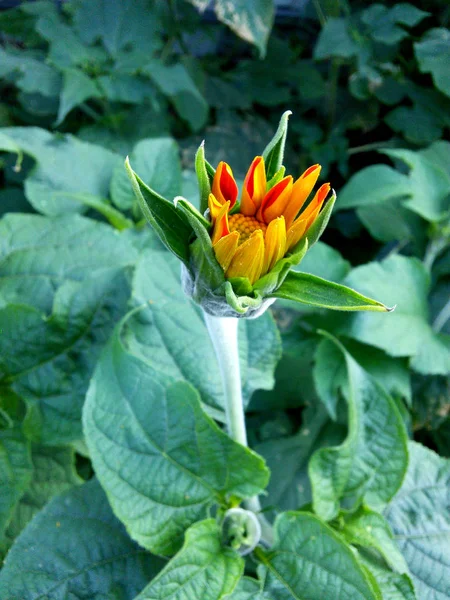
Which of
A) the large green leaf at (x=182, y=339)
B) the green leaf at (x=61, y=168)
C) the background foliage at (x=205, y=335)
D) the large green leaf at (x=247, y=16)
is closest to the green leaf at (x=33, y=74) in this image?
the background foliage at (x=205, y=335)

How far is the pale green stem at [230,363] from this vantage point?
0.45 meters

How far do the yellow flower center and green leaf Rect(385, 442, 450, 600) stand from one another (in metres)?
0.44

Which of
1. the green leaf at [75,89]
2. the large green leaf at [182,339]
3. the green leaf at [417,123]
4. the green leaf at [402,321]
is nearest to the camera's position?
the large green leaf at [182,339]

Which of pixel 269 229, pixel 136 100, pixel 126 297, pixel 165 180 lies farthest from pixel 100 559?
pixel 136 100

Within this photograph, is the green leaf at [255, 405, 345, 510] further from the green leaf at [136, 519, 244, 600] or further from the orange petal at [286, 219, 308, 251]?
the orange petal at [286, 219, 308, 251]

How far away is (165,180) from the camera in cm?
95

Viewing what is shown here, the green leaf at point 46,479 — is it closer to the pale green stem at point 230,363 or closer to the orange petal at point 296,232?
the pale green stem at point 230,363

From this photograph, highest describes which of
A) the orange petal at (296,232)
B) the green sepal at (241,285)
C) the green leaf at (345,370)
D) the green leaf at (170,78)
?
the orange petal at (296,232)

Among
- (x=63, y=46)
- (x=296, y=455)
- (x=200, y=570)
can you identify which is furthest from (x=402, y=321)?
(x=63, y=46)

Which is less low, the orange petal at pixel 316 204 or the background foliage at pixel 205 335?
the orange petal at pixel 316 204

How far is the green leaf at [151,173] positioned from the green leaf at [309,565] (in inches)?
22.6

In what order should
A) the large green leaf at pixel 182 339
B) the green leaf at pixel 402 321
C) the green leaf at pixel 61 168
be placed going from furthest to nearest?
the green leaf at pixel 61 168 < the green leaf at pixel 402 321 < the large green leaf at pixel 182 339

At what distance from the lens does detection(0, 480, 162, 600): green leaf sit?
1.76 ft

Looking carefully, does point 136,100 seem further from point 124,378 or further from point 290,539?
point 290,539
